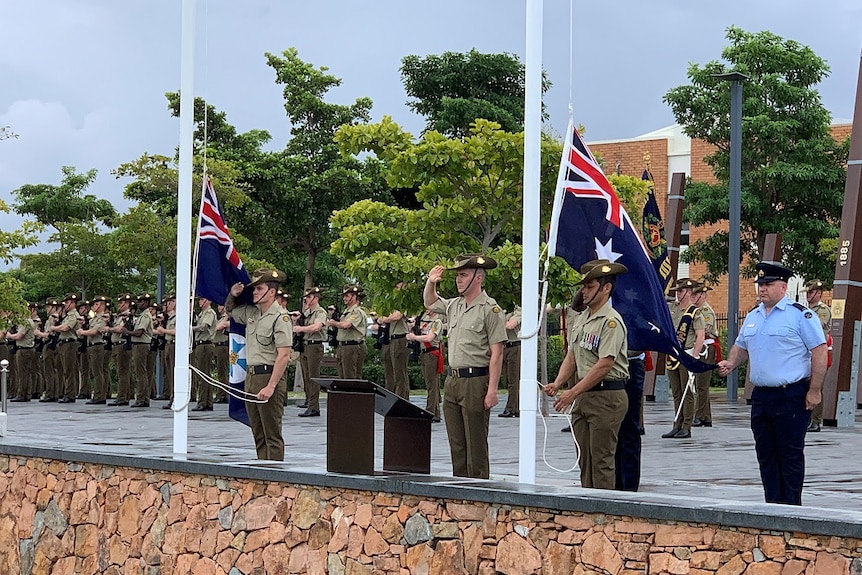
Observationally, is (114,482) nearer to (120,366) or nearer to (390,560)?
(390,560)

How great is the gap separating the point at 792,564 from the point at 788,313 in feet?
11.1

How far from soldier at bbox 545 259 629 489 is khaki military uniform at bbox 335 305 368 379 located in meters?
13.0

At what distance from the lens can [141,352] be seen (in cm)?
2652

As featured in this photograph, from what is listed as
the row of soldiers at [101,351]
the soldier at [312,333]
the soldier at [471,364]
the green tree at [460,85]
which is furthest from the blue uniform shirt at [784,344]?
the green tree at [460,85]

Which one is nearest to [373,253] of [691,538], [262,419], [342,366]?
[342,366]

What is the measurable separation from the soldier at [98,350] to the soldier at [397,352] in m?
7.54

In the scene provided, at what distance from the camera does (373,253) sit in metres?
19.9

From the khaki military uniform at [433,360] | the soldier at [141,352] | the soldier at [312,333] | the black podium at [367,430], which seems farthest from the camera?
the soldier at [141,352]

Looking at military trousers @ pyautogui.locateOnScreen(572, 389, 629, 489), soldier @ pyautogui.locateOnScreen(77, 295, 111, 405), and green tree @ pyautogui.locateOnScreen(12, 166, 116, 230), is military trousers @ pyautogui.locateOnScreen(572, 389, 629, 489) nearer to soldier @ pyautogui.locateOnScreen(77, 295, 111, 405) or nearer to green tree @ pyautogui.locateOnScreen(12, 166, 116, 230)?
soldier @ pyautogui.locateOnScreen(77, 295, 111, 405)

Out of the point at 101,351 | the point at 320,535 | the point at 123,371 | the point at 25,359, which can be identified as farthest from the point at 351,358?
the point at 320,535

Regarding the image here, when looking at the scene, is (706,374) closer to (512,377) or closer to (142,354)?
(512,377)

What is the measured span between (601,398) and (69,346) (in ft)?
70.7

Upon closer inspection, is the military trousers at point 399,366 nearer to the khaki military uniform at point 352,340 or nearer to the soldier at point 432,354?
the khaki military uniform at point 352,340

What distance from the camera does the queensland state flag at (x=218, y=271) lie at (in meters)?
12.1
